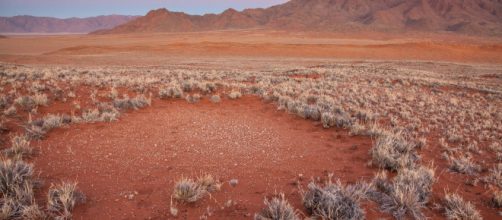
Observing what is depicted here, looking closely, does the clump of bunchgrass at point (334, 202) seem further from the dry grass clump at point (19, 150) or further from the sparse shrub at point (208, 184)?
the dry grass clump at point (19, 150)

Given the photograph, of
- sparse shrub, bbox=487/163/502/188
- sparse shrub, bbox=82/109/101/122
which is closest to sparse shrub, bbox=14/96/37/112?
sparse shrub, bbox=82/109/101/122

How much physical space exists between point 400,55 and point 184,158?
166 feet

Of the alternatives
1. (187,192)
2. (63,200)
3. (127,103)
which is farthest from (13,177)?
(127,103)

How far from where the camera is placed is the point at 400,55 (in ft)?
161

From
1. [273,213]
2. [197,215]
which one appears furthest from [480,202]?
[197,215]

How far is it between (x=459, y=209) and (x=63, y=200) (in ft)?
16.1

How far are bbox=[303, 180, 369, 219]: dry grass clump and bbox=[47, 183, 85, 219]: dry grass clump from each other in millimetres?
2858

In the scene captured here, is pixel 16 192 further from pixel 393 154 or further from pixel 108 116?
pixel 393 154

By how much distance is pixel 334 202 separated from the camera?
3.93 meters

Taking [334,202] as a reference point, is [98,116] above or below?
above

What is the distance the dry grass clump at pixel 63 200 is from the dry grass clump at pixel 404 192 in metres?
3.85

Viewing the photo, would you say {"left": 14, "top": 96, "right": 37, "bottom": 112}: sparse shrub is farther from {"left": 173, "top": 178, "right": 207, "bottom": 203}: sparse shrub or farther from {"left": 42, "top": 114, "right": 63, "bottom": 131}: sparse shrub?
{"left": 173, "top": 178, "right": 207, "bottom": 203}: sparse shrub

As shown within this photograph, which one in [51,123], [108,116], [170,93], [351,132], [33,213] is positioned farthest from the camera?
[170,93]

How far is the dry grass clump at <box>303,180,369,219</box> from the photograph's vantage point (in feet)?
12.7
